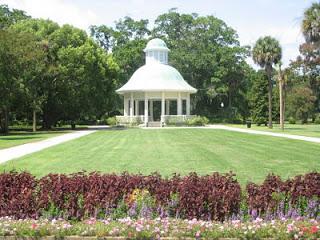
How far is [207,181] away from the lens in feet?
21.9

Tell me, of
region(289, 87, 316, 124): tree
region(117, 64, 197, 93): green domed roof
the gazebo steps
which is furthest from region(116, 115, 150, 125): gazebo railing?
region(289, 87, 316, 124): tree

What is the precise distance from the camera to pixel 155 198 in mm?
6656

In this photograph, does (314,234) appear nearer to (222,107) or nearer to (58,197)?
(58,197)

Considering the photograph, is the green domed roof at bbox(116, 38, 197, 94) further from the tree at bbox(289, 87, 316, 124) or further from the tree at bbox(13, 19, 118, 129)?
the tree at bbox(289, 87, 316, 124)

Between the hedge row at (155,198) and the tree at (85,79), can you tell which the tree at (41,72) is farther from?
the hedge row at (155,198)

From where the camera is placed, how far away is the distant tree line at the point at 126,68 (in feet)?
107

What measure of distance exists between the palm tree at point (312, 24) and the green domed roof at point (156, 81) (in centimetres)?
1746

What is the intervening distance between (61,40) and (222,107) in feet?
105

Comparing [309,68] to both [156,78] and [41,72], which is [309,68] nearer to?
[156,78]

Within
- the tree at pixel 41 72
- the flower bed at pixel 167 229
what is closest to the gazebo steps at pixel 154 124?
the tree at pixel 41 72

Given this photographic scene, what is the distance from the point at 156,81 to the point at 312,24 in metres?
20.3

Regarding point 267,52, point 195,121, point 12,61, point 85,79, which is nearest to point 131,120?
point 195,121

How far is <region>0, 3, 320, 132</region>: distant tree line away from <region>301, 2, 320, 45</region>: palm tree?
0.07 m

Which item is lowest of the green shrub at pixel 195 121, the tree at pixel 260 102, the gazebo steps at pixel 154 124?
the gazebo steps at pixel 154 124
